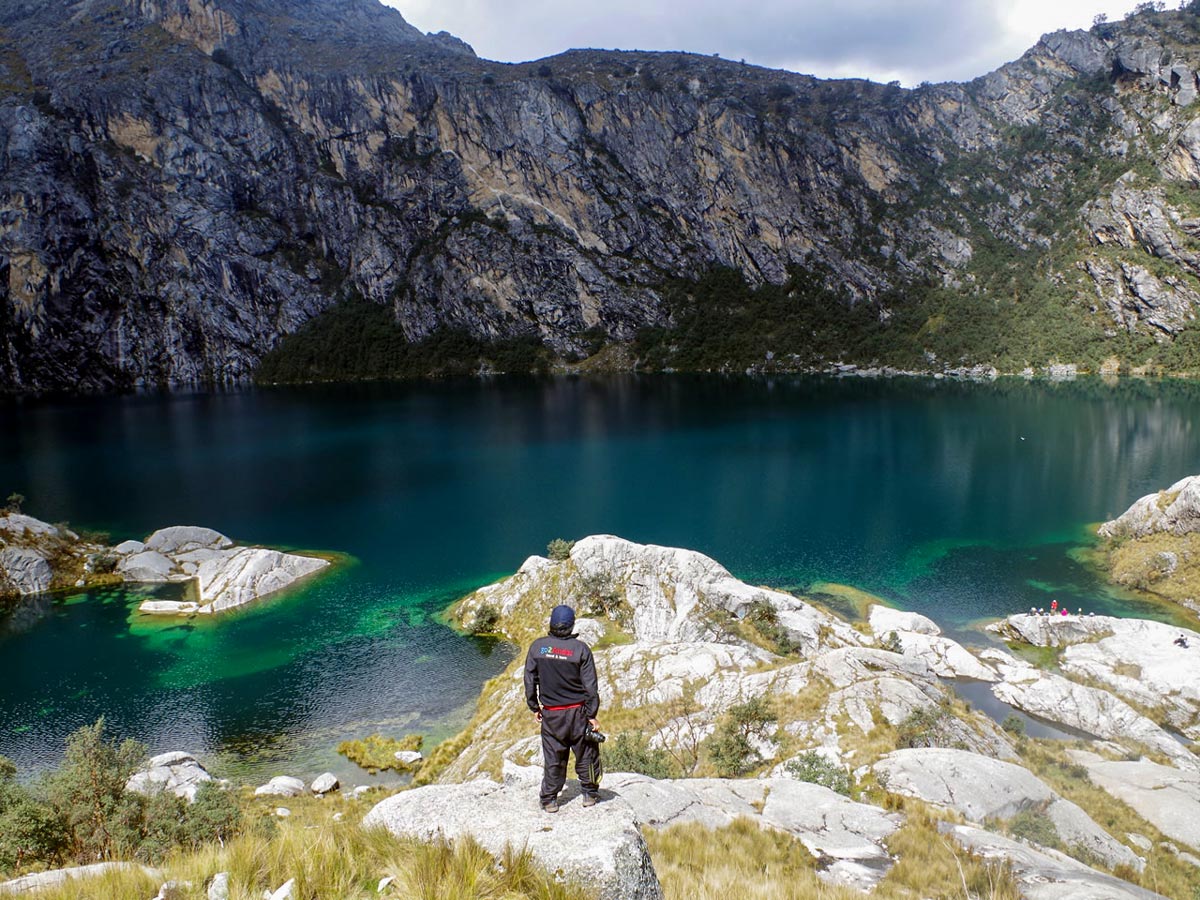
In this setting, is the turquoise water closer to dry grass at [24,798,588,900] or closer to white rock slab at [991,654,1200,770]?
white rock slab at [991,654,1200,770]

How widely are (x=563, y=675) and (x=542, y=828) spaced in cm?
179

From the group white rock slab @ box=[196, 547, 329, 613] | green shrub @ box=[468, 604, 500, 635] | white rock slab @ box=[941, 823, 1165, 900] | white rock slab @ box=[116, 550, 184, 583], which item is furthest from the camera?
white rock slab @ box=[116, 550, 184, 583]

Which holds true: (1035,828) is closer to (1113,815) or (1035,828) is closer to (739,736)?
(1113,815)

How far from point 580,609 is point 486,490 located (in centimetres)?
2897

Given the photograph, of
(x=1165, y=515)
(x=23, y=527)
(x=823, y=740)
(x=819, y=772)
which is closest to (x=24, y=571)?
(x=23, y=527)

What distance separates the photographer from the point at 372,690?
100ft

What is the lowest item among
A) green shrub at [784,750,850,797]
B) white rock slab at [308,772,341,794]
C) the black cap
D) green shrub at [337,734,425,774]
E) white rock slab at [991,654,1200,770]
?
green shrub at [337,734,425,774]

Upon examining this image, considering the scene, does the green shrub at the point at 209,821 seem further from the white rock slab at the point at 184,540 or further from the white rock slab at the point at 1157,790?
the white rock slab at the point at 184,540

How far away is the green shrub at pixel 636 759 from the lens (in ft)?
53.2

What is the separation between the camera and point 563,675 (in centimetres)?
898

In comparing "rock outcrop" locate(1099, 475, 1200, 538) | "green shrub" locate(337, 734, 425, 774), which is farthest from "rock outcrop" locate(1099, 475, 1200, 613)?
"green shrub" locate(337, 734, 425, 774)

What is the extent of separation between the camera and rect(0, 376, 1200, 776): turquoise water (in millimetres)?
30453

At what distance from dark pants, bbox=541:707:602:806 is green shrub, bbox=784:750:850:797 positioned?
6.93 m

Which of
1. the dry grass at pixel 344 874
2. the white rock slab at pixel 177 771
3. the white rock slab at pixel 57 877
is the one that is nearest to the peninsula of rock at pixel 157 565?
the white rock slab at pixel 177 771
